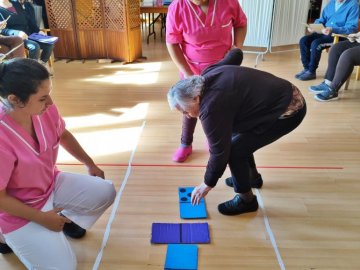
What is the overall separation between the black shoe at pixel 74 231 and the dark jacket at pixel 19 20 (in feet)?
8.54

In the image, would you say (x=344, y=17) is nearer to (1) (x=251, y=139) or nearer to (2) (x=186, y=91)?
(1) (x=251, y=139)

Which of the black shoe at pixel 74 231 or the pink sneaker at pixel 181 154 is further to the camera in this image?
the pink sneaker at pixel 181 154

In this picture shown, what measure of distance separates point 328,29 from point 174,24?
7.39 feet

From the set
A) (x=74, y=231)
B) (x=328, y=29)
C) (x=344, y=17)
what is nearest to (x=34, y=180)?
(x=74, y=231)

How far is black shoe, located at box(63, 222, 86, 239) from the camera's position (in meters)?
1.63

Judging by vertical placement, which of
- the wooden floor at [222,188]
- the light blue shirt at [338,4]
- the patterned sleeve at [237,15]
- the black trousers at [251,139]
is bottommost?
the wooden floor at [222,188]

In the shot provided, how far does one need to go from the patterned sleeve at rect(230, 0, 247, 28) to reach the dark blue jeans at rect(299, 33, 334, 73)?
6.44 ft

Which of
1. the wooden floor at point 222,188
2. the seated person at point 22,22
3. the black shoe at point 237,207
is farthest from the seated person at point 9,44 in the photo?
the black shoe at point 237,207

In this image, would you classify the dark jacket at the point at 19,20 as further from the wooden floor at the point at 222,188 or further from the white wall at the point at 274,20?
the white wall at the point at 274,20

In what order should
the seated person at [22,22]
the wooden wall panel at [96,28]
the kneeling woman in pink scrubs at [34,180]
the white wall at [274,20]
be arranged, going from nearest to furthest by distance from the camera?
the kneeling woman in pink scrubs at [34,180], the seated person at [22,22], the wooden wall panel at [96,28], the white wall at [274,20]

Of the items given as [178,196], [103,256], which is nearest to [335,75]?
[178,196]

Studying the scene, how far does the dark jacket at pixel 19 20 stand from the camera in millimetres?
3576

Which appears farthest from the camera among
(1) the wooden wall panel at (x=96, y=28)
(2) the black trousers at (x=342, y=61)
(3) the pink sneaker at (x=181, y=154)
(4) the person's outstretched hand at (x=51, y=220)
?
(1) the wooden wall panel at (x=96, y=28)

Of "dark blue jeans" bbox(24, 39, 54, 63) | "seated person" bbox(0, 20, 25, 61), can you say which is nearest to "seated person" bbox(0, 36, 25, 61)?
"seated person" bbox(0, 20, 25, 61)
